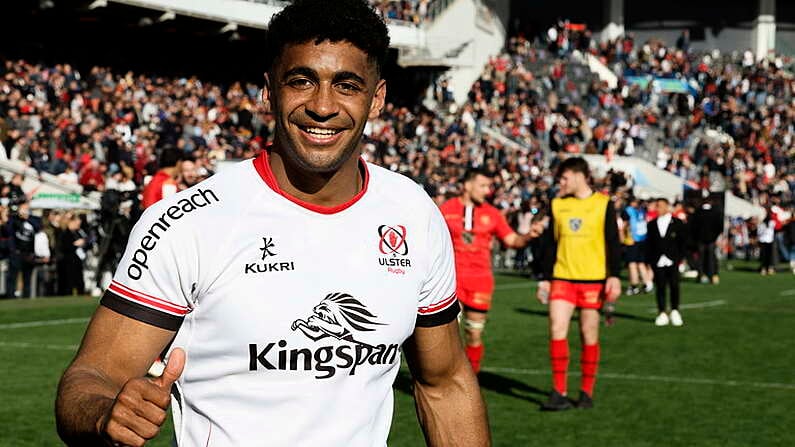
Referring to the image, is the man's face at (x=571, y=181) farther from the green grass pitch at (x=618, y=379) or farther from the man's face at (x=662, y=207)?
the man's face at (x=662, y=207)

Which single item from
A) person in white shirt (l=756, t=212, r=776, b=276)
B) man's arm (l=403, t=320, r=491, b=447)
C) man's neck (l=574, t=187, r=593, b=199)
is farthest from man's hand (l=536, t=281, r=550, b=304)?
person in white shirt (l=756, t=212, r=776, b=276)

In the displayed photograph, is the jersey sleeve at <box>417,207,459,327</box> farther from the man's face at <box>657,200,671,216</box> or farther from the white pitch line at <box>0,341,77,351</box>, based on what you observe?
the man's face at <box>657,200,671,216</box>

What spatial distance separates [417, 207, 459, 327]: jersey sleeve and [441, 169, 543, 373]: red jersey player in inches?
348

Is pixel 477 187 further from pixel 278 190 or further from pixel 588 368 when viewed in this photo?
pixel 278 190

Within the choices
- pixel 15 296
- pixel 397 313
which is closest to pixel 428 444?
pixel 397 313

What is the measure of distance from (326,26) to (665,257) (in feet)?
57.9

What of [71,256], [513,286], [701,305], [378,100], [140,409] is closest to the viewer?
[140,409]

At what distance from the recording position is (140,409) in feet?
9.68

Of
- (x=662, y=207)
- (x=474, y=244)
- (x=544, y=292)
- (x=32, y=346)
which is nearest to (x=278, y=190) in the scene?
(x=544, y=292)

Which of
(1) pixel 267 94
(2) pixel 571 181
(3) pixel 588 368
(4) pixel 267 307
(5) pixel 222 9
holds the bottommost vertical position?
(3) pixel 588 368

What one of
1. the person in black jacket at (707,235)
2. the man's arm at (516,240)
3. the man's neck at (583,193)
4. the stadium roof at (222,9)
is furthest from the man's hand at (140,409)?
the stadium roof at (222,9)

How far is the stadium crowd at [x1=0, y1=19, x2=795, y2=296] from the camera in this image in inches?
1024

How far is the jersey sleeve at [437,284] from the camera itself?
418 centimetres

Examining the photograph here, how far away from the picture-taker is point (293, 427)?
3748 mm
